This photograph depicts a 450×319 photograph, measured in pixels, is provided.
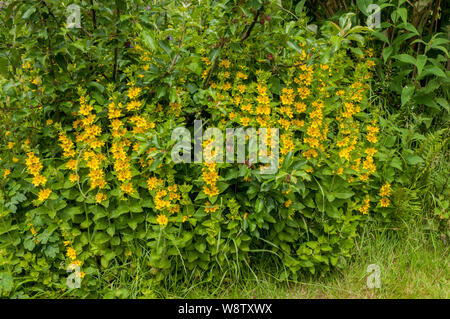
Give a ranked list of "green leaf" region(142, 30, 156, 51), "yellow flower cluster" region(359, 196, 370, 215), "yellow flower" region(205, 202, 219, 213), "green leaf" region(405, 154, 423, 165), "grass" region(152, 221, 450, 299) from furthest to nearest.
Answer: "green leaf" region(405, 154, 423, 165) < "yellow flower cluster" region(359, 196, 370, 215) < "grass" region(152, 221, 450, 299) < "yellow flower" region(205, 202, 219, 213) < "green leaf" region(142, 30, 156, 51)

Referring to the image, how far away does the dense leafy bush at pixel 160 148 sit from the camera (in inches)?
87.4

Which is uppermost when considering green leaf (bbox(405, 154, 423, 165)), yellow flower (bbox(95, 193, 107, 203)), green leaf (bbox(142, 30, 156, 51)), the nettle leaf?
green leaf (bbox(142, 30, 156, 51))

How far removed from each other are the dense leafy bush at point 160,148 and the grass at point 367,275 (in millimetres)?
98

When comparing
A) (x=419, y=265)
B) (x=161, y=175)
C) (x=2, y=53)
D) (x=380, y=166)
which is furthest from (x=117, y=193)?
(x=419, y=265)

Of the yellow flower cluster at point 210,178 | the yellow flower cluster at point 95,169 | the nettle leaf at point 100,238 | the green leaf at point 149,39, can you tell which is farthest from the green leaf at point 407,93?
the nettle leaf at point 100,238

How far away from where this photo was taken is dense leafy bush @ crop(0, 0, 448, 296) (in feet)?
7.28

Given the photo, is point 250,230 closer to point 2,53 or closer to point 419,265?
point 419,265

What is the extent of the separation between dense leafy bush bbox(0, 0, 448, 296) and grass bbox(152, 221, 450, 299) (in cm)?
10

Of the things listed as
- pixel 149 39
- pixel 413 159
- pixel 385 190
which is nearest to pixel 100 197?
pixel 149 39

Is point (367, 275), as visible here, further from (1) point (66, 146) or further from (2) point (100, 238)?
(1) point (66, 146)

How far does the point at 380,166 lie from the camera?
272 cm

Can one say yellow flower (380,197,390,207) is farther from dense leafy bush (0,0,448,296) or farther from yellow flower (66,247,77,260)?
yellow flower (66,247,77,260)

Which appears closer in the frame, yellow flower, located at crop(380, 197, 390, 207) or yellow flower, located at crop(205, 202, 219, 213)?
yellow flower, located at crop(205, 202, 219, 213)

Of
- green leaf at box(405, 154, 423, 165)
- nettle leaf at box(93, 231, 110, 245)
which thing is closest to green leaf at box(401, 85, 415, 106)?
green leaf at box(405, 154, 423, 165)
